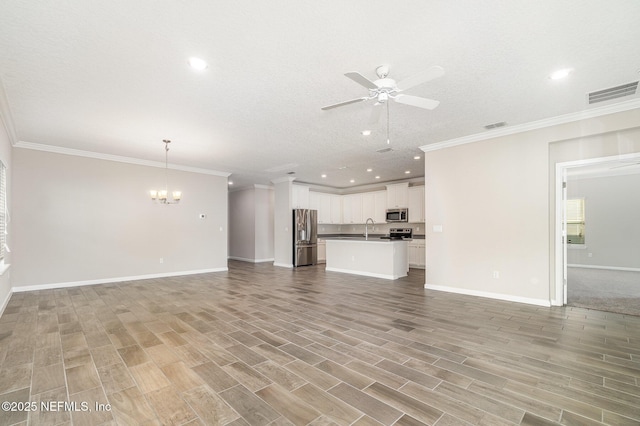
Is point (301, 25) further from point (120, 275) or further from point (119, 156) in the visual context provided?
point (120, 275)

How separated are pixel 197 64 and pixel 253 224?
25.3ft

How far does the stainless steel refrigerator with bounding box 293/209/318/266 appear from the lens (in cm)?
893

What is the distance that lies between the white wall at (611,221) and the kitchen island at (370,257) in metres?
5.97

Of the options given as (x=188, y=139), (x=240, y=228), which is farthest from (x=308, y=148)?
(x=240, y=228)

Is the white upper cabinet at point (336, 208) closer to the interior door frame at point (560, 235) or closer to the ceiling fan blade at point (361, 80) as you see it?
the interior door frame at point (560, 235)

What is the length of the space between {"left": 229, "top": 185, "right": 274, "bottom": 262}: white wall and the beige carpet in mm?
8382

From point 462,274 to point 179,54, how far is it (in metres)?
5.29

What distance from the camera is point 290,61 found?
108 inches

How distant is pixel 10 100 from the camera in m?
3.55

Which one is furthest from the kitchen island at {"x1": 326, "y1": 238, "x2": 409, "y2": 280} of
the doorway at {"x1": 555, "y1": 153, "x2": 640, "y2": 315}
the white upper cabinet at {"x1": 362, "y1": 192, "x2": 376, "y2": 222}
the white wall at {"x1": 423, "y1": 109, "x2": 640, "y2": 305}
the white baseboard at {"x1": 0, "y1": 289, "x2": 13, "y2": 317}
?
the white baseboard at {"x1": 0, "y1": 289, "x2": 13, "y2": 317}

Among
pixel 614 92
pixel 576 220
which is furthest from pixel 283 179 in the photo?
pixel 576 220

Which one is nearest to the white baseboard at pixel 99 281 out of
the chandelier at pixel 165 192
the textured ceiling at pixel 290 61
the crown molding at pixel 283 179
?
the chandelier at pixel 165 192

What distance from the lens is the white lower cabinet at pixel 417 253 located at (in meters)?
8.36

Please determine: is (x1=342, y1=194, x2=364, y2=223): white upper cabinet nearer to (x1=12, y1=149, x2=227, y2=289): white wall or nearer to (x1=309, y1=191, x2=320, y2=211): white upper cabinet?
(x1=309, y1=191, x2=320, y2=211): white upper cabinet
